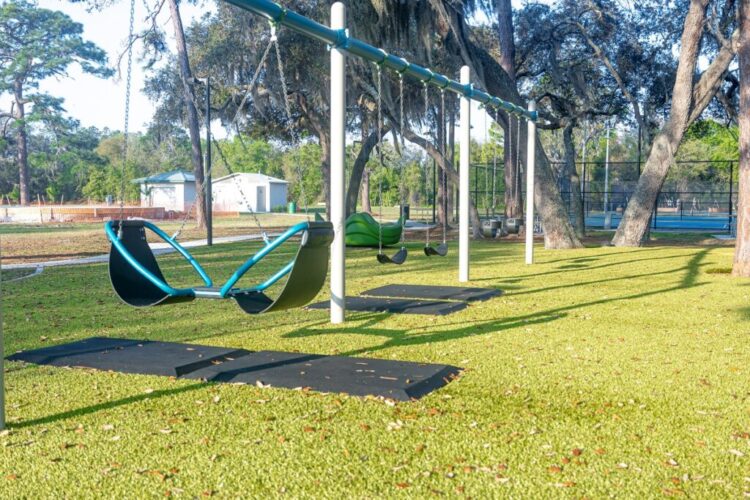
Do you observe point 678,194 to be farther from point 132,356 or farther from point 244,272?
point 132,356

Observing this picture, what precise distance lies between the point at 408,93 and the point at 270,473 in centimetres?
2119

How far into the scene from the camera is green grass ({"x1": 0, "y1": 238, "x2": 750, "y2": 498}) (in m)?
3.18

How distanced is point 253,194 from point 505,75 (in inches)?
1376

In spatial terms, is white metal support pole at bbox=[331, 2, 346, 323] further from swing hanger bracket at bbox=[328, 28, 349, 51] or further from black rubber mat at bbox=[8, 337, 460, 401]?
black rubber mat at bbox=[8, 337, 460, 401]

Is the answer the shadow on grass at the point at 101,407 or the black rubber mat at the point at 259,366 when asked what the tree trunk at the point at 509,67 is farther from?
the shadow on grass at the point at 101,407

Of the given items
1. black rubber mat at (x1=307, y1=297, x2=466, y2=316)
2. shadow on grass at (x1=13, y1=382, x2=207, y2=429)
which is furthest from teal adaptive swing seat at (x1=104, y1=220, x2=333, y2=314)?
black rubber mat at (x1=307, y1=297, x2=466, y2=316)

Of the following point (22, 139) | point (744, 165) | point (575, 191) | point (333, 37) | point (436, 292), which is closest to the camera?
point (333, 37)

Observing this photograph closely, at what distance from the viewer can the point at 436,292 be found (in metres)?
9.02

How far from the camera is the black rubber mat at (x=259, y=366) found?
15.4ft

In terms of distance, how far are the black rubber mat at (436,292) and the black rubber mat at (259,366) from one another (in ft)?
11.0

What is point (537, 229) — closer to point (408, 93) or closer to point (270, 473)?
point (408, 93)

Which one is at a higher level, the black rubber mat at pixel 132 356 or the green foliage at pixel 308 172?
the green foliage at pixel 308 172

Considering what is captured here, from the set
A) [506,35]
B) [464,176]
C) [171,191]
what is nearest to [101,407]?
[464,176]

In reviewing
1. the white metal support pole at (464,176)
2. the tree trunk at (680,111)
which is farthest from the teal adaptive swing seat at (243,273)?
the tree trunk at (680,111)
